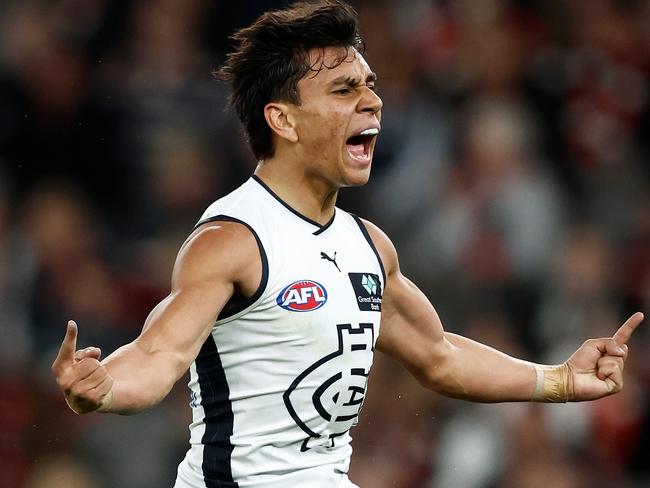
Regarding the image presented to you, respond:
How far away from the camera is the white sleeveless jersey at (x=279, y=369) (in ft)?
14.1

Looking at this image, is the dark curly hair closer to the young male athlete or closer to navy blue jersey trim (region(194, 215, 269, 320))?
the young male athlete

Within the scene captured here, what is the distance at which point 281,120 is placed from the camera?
4633mm

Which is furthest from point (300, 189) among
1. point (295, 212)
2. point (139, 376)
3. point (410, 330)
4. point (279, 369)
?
point (139, 376)

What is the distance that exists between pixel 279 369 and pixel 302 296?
0.87 feet

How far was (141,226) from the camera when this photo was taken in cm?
876

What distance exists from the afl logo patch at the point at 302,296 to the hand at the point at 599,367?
4.34 ft

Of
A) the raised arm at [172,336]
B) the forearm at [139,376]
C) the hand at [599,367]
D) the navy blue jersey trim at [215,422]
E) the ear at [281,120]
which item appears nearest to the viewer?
the raised arm at [172,336]

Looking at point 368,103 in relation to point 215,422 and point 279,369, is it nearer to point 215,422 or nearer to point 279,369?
point 279,369

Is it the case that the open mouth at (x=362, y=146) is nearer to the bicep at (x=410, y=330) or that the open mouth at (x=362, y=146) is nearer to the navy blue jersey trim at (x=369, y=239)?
the navy blue jersey trim at (x=369, y=239)

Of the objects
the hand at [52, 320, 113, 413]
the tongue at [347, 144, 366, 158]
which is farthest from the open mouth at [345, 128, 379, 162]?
the hand at [52, 320, 113, 413]

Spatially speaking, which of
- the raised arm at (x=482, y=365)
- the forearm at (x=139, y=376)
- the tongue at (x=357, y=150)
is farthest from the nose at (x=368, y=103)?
the forearm at (x=139, y=376)

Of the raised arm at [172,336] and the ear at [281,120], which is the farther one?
the ear at [281,120]

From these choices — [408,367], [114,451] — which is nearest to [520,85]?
[114,451]

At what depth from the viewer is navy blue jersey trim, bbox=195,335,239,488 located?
14.2 ft
